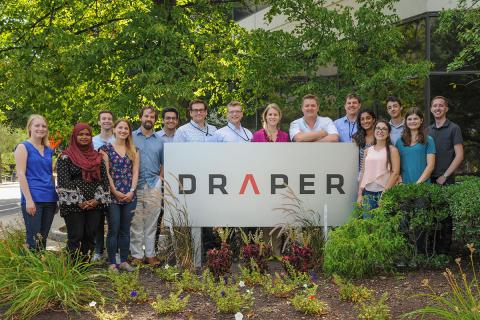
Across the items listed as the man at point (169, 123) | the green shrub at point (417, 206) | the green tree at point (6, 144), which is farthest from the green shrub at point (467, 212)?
the green tree at point (6, 144)

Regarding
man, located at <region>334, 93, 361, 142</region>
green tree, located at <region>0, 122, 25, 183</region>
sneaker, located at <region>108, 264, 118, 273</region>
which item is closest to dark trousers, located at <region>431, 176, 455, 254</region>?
man, located at <region>334, 93, 361, 142</region>

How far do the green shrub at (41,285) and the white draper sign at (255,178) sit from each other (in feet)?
5.15

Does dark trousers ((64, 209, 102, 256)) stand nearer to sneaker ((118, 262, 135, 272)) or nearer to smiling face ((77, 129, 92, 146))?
sneaker ((118, 262, 135, 272))

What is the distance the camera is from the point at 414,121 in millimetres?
6215

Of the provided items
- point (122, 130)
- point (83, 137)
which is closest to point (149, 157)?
point (122, 130)

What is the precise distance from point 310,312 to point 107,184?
272cm

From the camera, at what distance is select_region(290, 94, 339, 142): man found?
6562 mm

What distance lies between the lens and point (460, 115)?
1220cm

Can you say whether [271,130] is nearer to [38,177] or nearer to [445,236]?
[445,236]

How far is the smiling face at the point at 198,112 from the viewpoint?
7000mm

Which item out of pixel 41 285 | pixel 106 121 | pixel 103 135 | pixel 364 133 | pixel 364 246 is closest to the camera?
pixel 41 285

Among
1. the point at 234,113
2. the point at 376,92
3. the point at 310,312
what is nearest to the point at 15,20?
the point at 234,113

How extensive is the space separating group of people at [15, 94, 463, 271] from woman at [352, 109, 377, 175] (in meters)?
0.01

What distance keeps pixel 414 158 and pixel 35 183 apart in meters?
4.22
